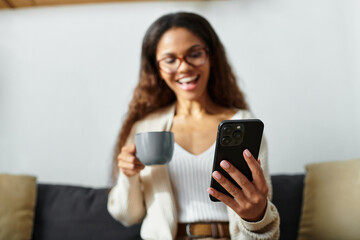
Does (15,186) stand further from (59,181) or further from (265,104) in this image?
(265,104)

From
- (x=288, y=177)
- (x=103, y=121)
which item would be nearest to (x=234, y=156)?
(x=288, y=177)

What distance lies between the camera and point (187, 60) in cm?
108

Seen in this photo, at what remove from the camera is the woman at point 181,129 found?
3.38ft

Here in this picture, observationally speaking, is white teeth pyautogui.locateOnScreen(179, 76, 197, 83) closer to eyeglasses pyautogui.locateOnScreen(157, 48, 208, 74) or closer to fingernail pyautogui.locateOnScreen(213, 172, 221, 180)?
eyeglasses pyautogui.locateOnScreen(157, 48, 208, 74)

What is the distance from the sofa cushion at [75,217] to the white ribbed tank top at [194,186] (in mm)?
270

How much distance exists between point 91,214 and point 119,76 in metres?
0.62

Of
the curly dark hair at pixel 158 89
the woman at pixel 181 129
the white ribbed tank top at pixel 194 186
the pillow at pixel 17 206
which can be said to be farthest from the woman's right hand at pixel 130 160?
the pillow at pixel 17 206

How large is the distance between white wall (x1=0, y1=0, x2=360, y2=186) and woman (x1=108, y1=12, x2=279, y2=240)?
12.1 inches

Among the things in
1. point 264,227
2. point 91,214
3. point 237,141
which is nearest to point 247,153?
point 237,141

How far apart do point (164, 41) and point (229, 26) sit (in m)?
0.52

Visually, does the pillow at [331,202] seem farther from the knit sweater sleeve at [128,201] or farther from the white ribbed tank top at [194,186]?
the knit sweater sleeve at [128,201]

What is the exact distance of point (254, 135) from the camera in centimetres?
72

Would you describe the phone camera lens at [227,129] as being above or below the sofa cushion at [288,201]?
above

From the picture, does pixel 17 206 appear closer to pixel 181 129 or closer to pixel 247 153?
pixel 181 129
